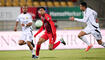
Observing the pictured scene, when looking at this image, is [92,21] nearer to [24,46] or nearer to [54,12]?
[24,46]

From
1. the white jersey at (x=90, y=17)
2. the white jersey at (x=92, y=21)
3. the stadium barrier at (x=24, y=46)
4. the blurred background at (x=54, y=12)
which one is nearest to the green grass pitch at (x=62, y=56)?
the white jersey at (x=92, y=21)

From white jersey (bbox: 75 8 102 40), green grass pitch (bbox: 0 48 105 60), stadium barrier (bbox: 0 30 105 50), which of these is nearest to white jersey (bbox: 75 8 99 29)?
white jersey (bbox: 75 8 102 40)

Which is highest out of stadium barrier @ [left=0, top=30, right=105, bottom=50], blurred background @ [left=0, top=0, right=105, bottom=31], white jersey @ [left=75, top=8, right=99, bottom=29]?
white jersey @ [left=75, top=8, right=99, bottom=29]


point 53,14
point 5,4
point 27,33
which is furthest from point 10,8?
point 27,33

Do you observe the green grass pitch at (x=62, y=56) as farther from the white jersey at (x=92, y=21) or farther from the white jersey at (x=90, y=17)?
the white jersey at (x=90, y=17)

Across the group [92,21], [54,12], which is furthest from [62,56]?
Result: [54,12]

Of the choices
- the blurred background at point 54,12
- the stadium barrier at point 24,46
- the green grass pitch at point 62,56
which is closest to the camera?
the green grass pitch at point 62,56

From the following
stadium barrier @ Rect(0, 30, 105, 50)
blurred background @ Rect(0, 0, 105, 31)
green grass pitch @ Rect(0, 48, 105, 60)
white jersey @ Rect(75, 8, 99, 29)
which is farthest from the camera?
blurred background @ Rect(0, 0, 105, 31)

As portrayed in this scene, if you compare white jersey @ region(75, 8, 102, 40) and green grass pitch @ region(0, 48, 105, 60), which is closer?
green grass pitch @ region(0, 48, 105, 60)

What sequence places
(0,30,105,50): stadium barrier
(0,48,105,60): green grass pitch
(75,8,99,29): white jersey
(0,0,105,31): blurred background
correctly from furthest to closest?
(0,0,105,31): blurred background
(0,30,105,50): stadium barrier
(75,8,99,29): white jersey
(0,48,105,60): green grass pitch

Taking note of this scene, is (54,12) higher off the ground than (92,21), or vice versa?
(92,21)

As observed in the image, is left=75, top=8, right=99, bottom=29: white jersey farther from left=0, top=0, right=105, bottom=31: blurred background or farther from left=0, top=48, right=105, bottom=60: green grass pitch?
left=0, top=0, right=105, bottom=31: blurred background

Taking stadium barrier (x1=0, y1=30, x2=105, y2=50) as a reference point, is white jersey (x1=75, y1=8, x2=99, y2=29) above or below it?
above

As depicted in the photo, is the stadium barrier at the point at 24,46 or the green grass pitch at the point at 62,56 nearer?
the green grass pitch at the point at 62,56
